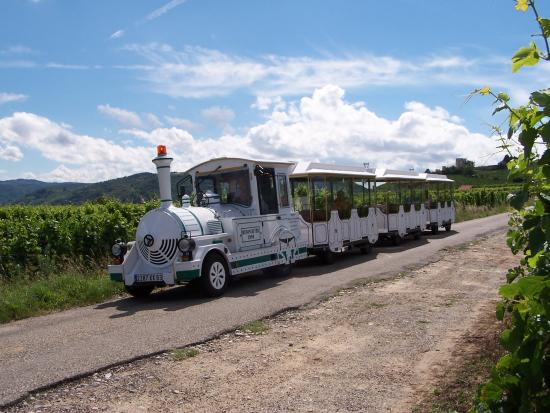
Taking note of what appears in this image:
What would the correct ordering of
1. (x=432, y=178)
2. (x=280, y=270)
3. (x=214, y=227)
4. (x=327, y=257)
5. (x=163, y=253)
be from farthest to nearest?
1. (x=432, y=178)
2. (x=327, y=257)
3. (x=280, y=270)
4. (x=214, y=227)
5. (x=163, y=253)

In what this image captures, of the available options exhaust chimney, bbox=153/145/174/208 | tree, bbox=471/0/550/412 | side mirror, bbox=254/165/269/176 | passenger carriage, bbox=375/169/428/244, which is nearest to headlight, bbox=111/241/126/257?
exhaust chimney, bbox=153/145/174/208

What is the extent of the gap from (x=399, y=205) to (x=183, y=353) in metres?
13.9

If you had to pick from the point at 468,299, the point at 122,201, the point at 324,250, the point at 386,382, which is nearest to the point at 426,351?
the point at 386,382

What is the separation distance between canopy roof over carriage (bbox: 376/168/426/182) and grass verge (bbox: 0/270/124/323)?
10.6 meters

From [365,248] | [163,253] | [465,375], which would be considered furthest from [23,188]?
[465,375]

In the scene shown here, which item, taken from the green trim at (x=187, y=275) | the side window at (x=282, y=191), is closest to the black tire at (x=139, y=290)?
the green trim at (x=187, y=275)

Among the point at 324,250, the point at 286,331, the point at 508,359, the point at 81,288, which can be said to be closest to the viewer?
the point at 508,359

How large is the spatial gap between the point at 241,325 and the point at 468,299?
12.5 feet

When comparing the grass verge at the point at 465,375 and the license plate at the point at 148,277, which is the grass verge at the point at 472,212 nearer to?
the license plate at the point at 148,277

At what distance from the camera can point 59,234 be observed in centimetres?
1319

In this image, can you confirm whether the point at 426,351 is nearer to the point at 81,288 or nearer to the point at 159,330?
the point at 159,330

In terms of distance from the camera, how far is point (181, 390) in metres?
5.13

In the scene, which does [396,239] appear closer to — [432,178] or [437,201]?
[432,178]

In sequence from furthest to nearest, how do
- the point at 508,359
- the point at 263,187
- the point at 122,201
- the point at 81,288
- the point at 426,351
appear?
the point at 122,201, the point at 263,187, the point at 81,288, the point at 426,351, the point at 508,359
